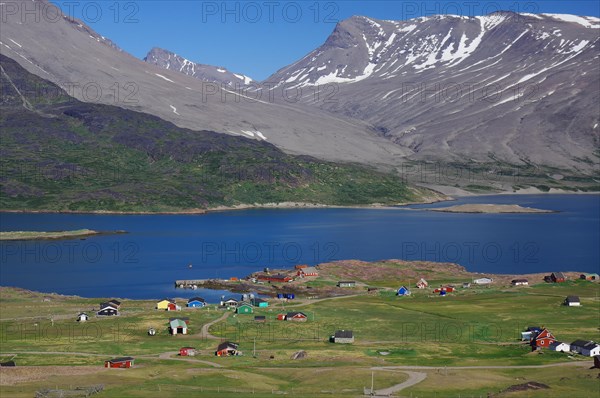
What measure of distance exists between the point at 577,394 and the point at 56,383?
37.7 m

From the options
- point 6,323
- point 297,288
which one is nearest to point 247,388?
point 6,323

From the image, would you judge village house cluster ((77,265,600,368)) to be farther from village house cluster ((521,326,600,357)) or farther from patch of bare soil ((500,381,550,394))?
patch of bare soil ((500,381,550,394))

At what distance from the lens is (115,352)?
81938 millimetres

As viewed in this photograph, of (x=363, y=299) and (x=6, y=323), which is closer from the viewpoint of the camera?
(x=6, y=323)

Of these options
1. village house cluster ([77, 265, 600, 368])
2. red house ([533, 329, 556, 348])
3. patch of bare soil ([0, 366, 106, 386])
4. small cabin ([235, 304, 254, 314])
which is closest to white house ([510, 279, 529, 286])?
village house cluster ([77, 265, 600, 368])

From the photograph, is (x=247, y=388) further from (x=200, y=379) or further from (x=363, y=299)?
(x=363, y=299)

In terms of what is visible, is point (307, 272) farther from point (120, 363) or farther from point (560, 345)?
point (120, 363)

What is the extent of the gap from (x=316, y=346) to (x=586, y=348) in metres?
24.7

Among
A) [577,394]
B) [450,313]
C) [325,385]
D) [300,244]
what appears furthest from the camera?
[300,244]

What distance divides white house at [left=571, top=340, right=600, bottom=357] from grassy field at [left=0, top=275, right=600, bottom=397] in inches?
42.6

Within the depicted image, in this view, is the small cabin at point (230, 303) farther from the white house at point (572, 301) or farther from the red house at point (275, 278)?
the white house at point (572, 301)

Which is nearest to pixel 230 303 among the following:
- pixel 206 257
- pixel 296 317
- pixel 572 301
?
pixel 296 317

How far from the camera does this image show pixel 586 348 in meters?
80.0

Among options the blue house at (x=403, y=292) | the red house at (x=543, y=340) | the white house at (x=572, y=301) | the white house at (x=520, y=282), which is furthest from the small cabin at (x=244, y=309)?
the white house at (x=520, y=282)
